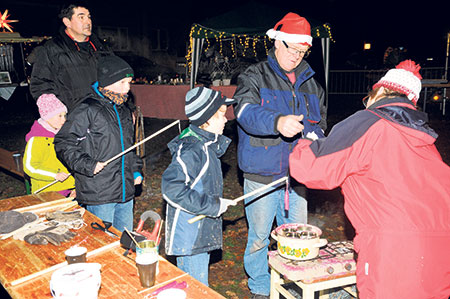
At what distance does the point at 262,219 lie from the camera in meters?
3.34

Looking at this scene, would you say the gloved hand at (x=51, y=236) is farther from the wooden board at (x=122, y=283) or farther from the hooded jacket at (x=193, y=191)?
the hooded jacket at (x=193, y=191)

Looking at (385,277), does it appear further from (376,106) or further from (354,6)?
(354,6)

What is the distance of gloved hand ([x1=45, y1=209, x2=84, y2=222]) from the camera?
285 cm

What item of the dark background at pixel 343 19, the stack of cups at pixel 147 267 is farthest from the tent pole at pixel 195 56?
the dark background at pixel 343 19

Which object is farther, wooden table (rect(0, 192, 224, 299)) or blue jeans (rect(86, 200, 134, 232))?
blue jeans (rect(86, 200, 134, 232))

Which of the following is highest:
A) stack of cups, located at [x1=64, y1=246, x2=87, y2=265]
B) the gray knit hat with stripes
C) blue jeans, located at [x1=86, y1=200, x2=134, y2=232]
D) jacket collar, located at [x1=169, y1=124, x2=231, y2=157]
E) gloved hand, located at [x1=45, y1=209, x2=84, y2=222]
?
the gray knit hat with stripes

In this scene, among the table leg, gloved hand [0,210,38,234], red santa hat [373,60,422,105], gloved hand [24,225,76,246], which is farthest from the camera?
the table leg

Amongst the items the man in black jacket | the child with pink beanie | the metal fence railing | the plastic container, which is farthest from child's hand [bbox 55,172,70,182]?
the metal fence railing

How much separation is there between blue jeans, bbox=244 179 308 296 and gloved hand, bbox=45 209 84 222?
4.60 ft

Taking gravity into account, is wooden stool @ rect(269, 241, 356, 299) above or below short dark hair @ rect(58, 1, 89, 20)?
below

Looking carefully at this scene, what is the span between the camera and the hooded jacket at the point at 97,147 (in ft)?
10.8

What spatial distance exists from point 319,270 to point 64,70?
3289 millimetres

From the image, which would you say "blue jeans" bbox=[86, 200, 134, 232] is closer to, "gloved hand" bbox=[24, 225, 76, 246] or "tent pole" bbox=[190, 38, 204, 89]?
"gloved hand" bbox=[24, 225, 76, 246]

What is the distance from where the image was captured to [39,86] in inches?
161
